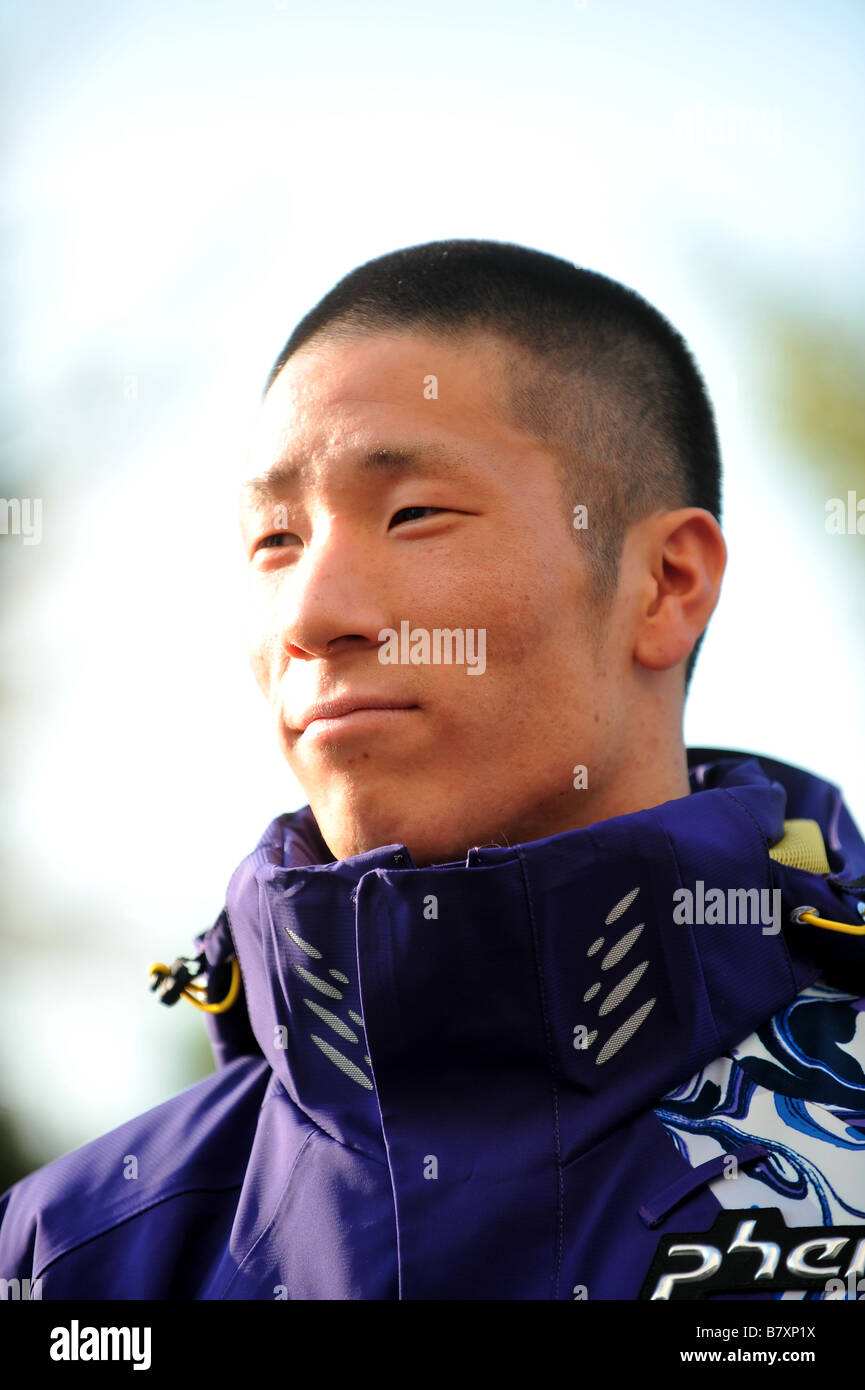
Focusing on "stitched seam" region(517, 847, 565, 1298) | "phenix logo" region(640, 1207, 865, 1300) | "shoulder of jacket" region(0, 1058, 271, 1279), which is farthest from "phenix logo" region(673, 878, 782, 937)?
"shoulder of jacket" region(0, 1058, 271, 1279)

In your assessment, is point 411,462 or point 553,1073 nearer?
point 553,1073

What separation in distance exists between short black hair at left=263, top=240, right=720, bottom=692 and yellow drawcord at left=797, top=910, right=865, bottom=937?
1.65ft

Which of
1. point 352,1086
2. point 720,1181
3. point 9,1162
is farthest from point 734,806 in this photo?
point 9,1162

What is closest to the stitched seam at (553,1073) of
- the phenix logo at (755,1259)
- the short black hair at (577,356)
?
the phenix logo at (755,1259)

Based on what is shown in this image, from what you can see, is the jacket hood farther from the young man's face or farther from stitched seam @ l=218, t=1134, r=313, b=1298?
the young man's face

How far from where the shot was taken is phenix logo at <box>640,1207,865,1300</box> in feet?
4.64

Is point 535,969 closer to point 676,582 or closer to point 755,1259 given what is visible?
point 755,1259

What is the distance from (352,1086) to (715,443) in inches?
48.1

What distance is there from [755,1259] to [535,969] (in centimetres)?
40

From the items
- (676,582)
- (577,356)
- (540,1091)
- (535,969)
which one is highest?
(577,356)

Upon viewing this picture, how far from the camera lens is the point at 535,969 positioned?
1544 millimetres

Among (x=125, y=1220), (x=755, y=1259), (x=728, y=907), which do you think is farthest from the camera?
(x=125, y=1220)

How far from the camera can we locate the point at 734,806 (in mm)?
1738
